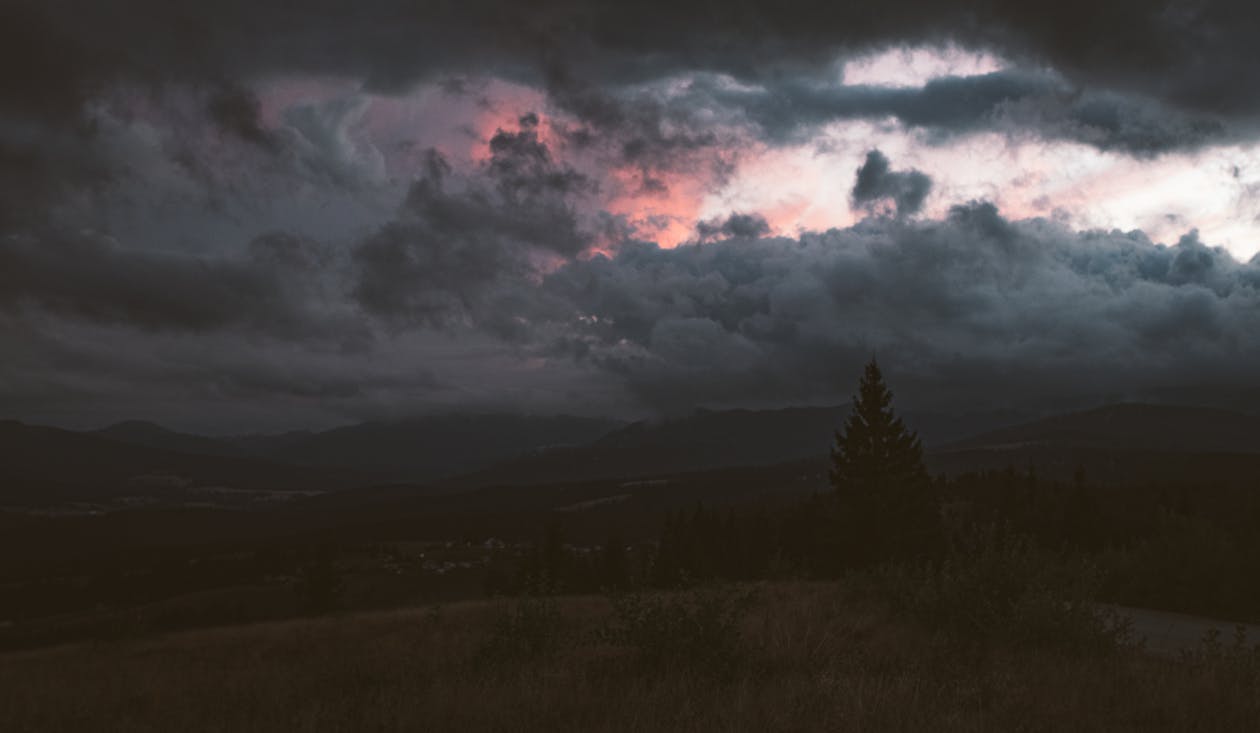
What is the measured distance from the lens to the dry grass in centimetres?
597

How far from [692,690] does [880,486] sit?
151 feet

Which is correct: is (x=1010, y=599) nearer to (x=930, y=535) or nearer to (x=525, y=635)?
(x=525, y=635)

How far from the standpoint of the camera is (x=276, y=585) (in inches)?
5379

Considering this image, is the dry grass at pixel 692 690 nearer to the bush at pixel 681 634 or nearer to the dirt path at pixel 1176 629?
the bush at pixel 681 634

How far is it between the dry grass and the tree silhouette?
39.7m

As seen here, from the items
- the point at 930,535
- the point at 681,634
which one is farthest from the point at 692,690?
the point at 930,535

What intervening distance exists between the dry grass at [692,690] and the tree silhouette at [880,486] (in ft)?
130

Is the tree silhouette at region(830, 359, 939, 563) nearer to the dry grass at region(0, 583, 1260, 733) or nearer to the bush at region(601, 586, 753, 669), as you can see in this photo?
the dry grass at region(0, 583, 1260, 733)

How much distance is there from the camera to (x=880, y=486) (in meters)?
49.1

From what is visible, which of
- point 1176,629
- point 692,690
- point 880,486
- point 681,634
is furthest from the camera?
point 880,486

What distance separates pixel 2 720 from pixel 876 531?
47507 millimetres

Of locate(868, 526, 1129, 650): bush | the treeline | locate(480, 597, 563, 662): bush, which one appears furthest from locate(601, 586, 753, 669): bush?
locate(868, 526, 1129, 650): bush

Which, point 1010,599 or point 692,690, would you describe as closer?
point 692,690

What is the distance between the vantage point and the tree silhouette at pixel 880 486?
1893 inches
